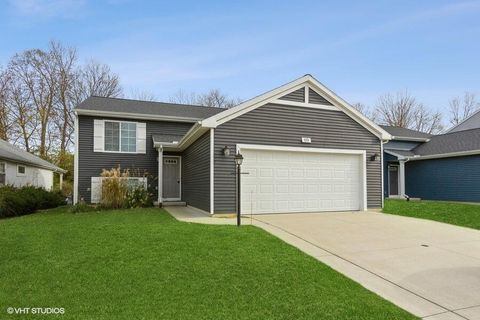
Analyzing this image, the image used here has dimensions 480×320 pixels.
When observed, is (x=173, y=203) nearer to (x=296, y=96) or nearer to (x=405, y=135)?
(x=296, y=96)

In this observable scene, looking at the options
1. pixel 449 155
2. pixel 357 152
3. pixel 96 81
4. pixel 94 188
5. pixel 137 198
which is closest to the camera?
pixel 357 152

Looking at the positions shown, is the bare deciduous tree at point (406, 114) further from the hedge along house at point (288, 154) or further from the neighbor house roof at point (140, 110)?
the hedge along house at point (288, 154)

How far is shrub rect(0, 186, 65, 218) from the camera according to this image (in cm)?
1194

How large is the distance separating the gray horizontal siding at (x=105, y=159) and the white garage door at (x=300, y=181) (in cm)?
657

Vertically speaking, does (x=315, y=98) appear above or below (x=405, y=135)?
above

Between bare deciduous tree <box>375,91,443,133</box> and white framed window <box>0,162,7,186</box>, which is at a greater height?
bare deciduous tree <box>375,91,443,133</box>

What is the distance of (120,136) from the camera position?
15.1 metres

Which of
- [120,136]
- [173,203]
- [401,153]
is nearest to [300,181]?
[173,203]

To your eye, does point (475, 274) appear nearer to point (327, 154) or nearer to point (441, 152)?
point (327, 154)

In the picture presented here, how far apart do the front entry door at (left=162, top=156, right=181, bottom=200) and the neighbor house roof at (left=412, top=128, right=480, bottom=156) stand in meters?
13.6

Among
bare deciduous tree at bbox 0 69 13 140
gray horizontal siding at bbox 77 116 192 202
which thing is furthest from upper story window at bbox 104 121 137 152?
bare deciduous tree at bbox 0 69 13 140

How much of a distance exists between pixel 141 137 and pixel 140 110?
137cm

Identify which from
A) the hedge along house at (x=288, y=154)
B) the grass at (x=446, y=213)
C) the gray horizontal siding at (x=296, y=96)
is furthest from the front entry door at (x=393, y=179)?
the gray horizontal siding at (x=296, y=96)

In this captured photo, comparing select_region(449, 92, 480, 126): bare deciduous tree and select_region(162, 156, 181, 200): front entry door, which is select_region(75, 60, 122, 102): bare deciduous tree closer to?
select_region(162, 156, 181, 200): front entry door
